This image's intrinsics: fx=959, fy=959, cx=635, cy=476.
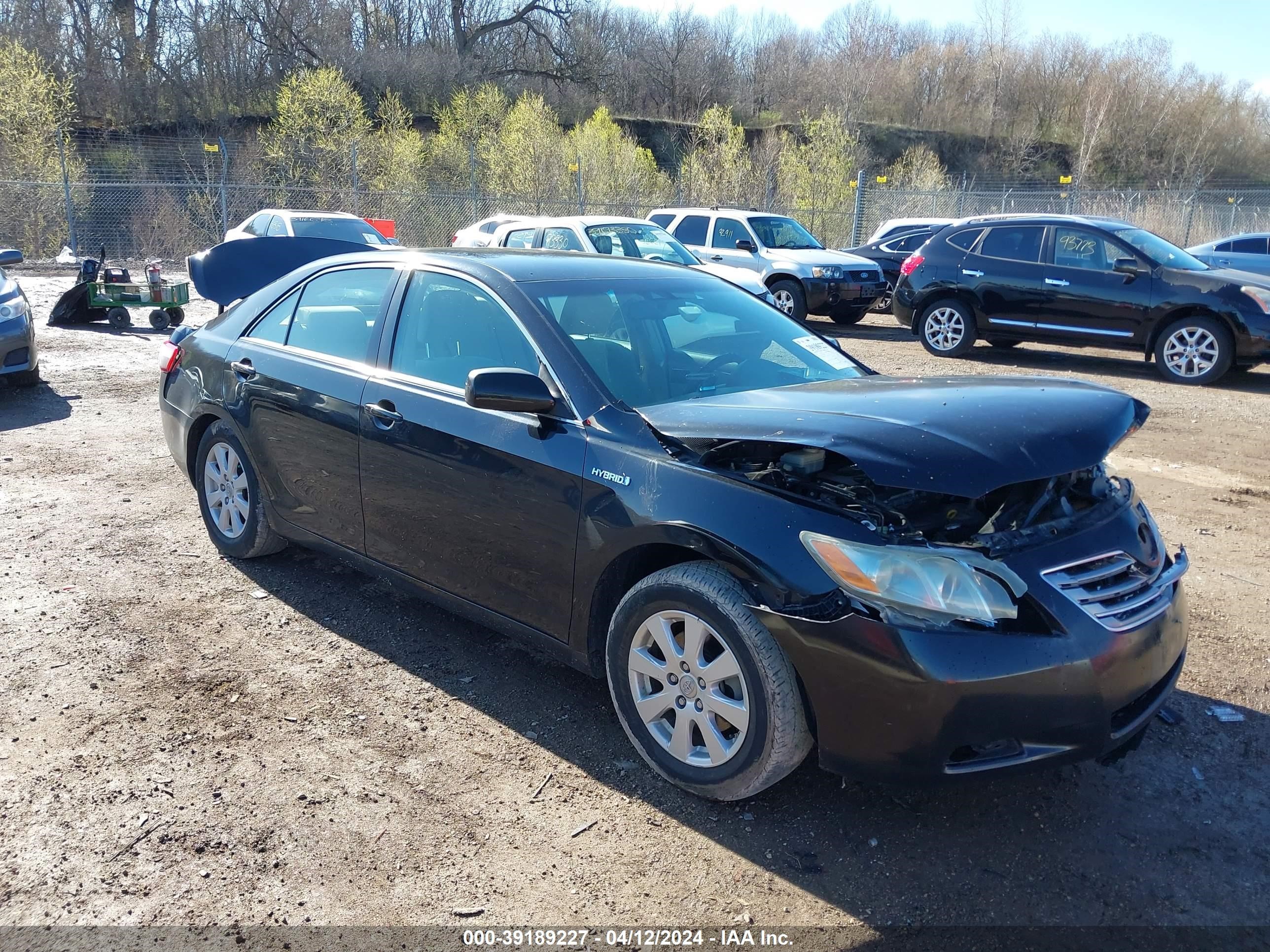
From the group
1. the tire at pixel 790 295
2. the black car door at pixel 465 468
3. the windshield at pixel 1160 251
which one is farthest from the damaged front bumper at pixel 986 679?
the tire at pixel 790 295

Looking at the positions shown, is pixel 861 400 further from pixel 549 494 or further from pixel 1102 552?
pixel 549 494

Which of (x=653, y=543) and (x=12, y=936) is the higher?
(x=653, y=543)

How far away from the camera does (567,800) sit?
305 cm

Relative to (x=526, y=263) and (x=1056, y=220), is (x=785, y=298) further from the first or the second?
(x=526, y=263)

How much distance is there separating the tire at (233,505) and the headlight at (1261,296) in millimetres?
10000

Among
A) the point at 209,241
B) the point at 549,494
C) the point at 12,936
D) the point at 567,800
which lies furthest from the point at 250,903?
the point at 209,241

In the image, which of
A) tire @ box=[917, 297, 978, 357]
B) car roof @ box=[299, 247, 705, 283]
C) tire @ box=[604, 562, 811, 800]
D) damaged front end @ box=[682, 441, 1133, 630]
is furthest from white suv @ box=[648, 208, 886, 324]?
tire @ box=[604, 562, 811, 800]

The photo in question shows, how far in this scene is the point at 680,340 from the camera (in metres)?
3.93

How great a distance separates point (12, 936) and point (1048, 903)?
270 centimetres

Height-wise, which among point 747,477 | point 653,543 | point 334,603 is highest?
point 747,477

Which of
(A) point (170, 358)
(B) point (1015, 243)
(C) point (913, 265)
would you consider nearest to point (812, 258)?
(C) point (913, 265)

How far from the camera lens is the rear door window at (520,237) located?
12.9m

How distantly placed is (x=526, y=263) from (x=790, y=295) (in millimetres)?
11397

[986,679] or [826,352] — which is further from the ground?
[826,352]
